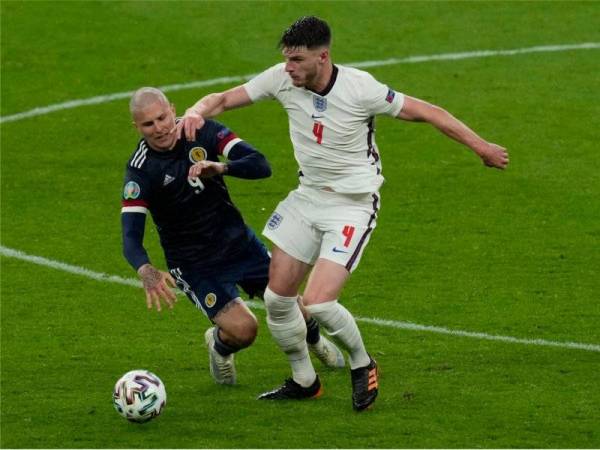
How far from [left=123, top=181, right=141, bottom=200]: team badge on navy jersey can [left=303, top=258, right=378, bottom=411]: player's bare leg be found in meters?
1.30

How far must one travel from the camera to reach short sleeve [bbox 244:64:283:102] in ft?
34.6

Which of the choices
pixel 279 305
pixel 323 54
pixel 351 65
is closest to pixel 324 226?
pixel 279 305

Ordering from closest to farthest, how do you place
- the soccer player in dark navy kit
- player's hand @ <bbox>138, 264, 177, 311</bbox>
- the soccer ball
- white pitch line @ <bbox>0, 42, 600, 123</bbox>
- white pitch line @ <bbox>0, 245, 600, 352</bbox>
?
1. player's hand @ <bbox>138, 264, 177, 311</bbox>
2. the soccer ball
3. the soccer player in dark navy kit
4. white pitch line @ <bbox>0, 245, 600, 352</bbox>
5. white pitch line @ <bbox>0, 42, 600, 123</bbox>

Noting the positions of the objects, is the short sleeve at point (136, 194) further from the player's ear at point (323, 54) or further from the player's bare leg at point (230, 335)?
the player's ear at point (323, 54)

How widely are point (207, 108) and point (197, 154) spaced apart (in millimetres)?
323

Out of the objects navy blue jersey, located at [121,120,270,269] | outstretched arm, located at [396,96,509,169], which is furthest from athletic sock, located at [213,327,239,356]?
outstretched arm, located at [396,96,509,169]

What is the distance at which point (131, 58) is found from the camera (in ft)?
68.1

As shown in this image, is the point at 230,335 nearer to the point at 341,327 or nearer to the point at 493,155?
the point at 341,327

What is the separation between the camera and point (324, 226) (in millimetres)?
10422

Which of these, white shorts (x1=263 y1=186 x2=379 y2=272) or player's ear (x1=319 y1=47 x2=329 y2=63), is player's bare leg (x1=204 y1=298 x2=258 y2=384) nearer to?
white shorts (x1=263 y1=186 x2=379 y2=272)

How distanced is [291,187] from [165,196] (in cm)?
564

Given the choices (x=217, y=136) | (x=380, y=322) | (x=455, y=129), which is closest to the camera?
(x=455, y=129)

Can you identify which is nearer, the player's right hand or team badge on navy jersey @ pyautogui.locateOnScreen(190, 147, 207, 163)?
the player's right hand

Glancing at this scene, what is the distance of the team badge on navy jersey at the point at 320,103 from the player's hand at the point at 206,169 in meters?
0.83
